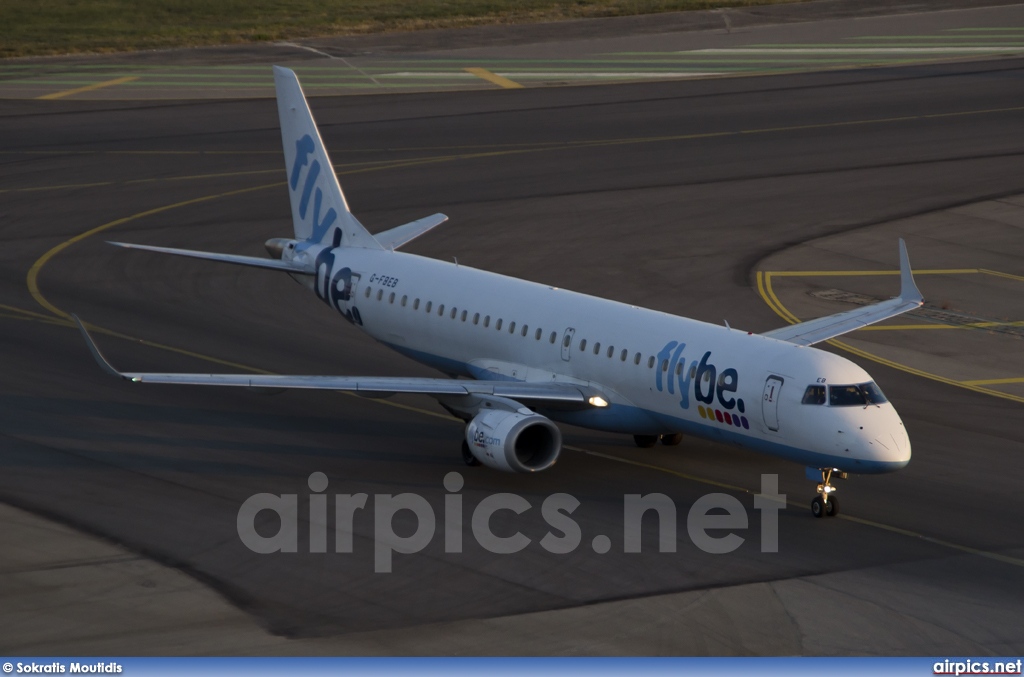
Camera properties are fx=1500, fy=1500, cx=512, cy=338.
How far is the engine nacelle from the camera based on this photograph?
3381 cm

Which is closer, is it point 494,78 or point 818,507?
point 818,507

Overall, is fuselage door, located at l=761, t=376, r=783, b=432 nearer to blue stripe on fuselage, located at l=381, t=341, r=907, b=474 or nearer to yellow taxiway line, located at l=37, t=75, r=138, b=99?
blue stripe on fuselage, located at l=381, t=341, r=907, b=474

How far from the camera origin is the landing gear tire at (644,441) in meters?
37.7

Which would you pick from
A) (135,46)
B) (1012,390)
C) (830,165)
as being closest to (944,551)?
(1012,390)

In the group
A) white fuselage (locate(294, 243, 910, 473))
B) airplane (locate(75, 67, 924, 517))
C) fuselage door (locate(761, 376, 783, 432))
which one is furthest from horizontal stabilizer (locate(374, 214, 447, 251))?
fuselage door (locate(761, 376, 783, 432))

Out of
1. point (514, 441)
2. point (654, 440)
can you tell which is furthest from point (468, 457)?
point (654, 440)

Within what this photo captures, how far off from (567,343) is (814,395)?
23.5 feet

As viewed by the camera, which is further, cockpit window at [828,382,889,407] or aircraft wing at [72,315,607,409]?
aircraft wing at [72,315,607,409]

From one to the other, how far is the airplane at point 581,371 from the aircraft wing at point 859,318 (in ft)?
0.17

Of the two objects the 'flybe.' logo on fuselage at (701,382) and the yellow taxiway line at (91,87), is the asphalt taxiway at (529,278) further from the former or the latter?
the yellow taxiway line at (91,87)

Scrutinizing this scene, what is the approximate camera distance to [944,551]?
3094 centimetres

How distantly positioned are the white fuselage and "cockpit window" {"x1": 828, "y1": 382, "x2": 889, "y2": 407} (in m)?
0.14

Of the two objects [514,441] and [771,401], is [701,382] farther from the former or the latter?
[514,441]

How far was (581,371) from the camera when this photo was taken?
3656 centimetres
